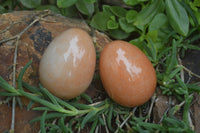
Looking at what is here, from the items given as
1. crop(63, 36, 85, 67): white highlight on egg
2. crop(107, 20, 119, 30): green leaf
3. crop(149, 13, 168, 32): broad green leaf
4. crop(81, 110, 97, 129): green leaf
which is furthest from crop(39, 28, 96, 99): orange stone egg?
crop(149, 13, 168, 32): broad green leaf

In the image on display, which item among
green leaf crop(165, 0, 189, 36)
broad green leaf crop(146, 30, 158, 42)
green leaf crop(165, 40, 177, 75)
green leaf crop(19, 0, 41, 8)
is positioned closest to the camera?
green leaf crop(165, 40, 177, 75)

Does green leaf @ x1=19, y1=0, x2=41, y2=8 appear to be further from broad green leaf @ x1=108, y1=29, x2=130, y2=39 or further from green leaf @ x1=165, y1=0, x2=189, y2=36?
green leaf @ x1=165, y1=0, x2=189, y2=36

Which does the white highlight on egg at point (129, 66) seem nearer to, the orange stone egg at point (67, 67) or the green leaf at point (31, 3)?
the orange stone egg at point (67, 67)

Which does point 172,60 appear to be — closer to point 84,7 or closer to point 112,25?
point 112,25

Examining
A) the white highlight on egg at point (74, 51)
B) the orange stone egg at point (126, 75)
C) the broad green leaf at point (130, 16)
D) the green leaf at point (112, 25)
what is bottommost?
the orange stone egg at point (126, 75)

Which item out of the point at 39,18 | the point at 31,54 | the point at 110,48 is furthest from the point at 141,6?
the point at 31,54

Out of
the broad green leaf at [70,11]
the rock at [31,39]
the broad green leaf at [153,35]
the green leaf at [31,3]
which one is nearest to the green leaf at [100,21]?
the rock at [31,39]

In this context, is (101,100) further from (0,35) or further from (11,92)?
(0,35)
